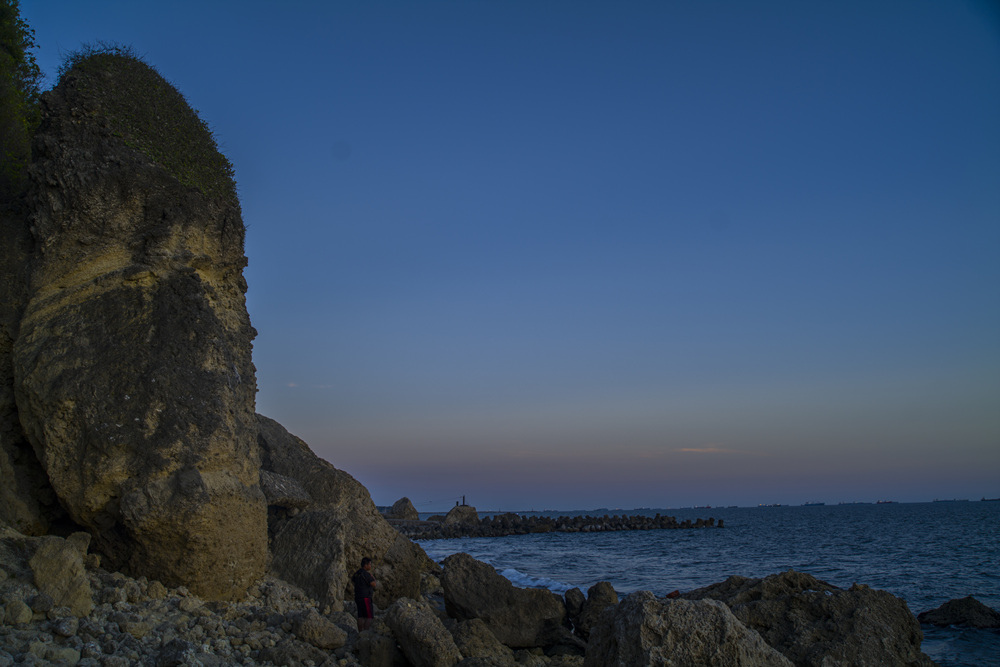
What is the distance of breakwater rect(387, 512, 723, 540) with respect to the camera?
5889 centimetres

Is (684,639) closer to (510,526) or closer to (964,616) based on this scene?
(964,616)

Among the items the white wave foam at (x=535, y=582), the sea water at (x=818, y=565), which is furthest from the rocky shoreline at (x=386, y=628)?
the white wave foam at (x=535, y=582)

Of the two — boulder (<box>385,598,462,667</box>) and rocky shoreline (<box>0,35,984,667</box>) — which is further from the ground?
rocky shoreline (<box>0,35,984,667</box>)

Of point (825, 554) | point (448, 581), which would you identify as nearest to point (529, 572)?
point (448, 581)

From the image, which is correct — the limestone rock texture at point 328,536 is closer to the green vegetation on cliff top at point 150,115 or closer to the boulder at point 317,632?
the boulder at point 317,632

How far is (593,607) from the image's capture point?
14922mm

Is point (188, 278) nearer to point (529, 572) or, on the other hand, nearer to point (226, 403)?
point (226, 403)

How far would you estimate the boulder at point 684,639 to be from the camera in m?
5.86

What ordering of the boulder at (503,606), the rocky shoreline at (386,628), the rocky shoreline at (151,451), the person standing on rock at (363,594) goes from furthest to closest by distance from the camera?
the boulder at (503,606) < the person standing on rock at (363,594) < the rocky shoreline at (151,451) < the rocky shoreline at (386,628)

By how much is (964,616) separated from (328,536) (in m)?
15.4

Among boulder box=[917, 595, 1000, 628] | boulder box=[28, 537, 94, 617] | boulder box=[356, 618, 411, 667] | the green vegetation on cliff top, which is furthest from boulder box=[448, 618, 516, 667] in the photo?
boulder box=[917, 595, 1000, 628]

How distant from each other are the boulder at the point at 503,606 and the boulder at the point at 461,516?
2178 inches

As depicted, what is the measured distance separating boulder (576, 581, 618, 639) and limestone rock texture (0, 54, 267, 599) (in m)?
7.53

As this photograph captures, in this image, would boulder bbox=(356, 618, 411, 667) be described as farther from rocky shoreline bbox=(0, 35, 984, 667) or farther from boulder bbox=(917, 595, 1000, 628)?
boulder bbox=(917, 595, 1000, 628)
